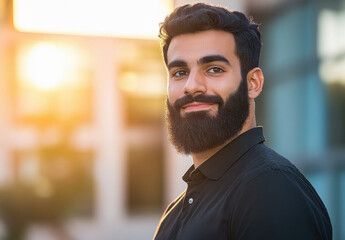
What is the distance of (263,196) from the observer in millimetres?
1493

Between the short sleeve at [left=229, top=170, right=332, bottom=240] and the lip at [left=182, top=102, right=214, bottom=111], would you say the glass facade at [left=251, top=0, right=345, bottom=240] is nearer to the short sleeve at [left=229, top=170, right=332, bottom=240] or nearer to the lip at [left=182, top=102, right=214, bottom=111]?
the lip at [left=182, top=102, right=214, bottom=111]

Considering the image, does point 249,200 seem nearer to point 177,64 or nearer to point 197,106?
point 197,106

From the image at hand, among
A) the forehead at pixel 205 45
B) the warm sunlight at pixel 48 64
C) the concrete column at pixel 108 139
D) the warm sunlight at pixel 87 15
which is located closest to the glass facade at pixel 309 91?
the warm sunlight at pixel 87 15

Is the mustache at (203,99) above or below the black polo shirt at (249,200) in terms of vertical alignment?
above

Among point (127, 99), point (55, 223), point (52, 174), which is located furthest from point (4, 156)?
point (127, 99)

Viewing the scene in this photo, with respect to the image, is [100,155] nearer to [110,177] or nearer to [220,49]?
[110,177]

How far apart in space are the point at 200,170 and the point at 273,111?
20.2ft

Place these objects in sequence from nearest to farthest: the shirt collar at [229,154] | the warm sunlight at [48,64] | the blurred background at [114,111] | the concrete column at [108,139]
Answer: the shirt collar at [229,154] < the blurred background at [114,111] < the warm sunlight at [48,64] < the concrete column at [108,139]

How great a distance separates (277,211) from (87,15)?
5.65 meters

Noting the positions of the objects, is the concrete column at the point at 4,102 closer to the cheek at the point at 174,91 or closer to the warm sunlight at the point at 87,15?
the warm sunlight at the point at 87,15

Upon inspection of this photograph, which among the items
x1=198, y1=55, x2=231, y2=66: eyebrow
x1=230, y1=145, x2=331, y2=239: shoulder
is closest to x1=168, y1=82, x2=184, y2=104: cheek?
x1=198, y1=55, x2=231, y2=66: eyebrow

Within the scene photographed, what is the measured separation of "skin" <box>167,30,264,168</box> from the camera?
1.94 meters

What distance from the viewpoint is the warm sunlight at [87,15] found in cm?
660

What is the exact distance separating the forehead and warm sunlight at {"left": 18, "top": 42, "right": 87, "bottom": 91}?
6.11 meters
